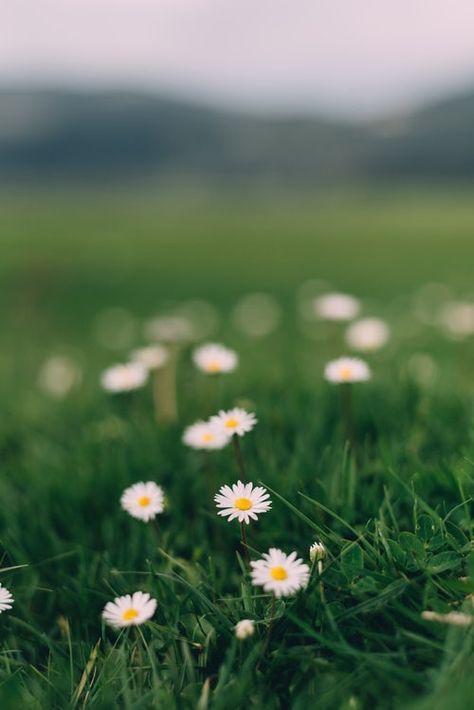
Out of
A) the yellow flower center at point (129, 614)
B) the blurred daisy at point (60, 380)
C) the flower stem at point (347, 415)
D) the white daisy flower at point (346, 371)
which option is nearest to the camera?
the yellow flower center at point (129, 614)

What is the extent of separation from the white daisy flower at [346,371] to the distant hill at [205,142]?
6143 centimetres

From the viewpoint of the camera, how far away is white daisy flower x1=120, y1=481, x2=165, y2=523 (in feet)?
5.60

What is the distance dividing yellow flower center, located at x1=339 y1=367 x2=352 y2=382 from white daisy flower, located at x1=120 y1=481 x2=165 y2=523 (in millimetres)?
694

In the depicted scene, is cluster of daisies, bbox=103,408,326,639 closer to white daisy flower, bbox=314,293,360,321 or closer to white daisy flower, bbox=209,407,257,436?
white daisy flower, bbox=209,407,257,436

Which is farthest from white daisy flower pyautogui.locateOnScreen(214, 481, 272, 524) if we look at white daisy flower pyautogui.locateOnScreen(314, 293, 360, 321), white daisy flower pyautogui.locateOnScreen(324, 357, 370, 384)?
white daisy flower pyautogui.locateOnScreen(314, 293, 360, 321)

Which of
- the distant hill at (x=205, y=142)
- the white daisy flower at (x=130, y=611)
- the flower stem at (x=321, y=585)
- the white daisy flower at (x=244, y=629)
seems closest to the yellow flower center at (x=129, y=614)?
the white daisy flower at (x=130, y=611)

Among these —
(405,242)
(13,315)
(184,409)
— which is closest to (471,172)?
(405,242)

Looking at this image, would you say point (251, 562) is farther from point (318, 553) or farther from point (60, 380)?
point (60, 380)

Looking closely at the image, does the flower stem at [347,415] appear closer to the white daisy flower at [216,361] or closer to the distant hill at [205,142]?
the white daisy flower at [216,361]

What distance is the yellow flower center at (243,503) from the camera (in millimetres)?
1518

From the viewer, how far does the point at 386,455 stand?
6.32ft

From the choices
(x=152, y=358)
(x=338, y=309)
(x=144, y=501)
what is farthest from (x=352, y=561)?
(x=338, y=309)

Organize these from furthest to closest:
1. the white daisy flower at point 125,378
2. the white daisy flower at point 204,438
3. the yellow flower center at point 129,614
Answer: the white daisy flower at point 125,378, the white daisy flower at point 204,438, the yellow flower center at point 129,614

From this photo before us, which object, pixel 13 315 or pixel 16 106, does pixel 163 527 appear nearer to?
pixel 13 315
